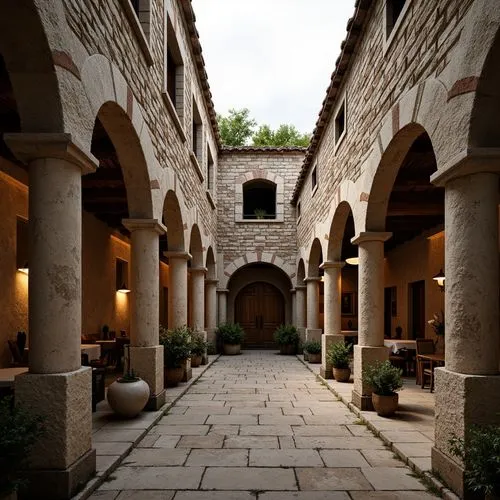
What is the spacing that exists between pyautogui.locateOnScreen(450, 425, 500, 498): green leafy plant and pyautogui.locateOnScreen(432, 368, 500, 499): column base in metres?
0.10

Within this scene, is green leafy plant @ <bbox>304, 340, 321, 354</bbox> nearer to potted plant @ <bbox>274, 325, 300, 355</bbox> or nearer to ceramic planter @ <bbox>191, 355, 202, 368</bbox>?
potted plant @ <bbox>274, 325, 300, 355</bbox>

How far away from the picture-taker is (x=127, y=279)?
12812mm

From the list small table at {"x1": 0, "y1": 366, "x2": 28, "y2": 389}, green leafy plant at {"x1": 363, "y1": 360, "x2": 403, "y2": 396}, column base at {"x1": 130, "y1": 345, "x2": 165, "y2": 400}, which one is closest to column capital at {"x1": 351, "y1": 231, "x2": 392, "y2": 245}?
green leafy plant at {"x1": 363, "y1": 360, "x2": 403, "y2": 396}

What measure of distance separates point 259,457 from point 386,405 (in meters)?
2.03

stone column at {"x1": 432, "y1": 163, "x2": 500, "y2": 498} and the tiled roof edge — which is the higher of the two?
the tiled roof edge

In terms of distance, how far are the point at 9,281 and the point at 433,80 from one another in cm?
607

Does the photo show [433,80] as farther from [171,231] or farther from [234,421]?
[171,231]

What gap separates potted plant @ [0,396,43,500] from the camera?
2.77 meters

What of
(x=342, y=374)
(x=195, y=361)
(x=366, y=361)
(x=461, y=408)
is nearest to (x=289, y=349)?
(x=195, y=361)

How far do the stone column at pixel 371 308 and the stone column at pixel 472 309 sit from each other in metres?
2.72

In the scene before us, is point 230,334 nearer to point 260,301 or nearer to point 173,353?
point 260,301

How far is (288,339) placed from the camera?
15.0 metres

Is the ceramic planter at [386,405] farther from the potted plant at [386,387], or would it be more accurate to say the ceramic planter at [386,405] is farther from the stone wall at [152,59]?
the stone wall at [152,59]

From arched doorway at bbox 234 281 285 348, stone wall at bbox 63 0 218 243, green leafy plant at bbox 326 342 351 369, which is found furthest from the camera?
arched doorway at bbox 234 281 285 348
